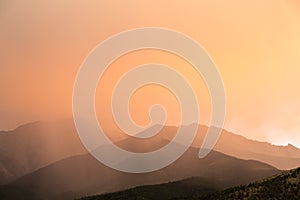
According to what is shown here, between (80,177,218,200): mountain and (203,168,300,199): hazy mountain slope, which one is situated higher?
(203,168,300,199): hazy mountain slope

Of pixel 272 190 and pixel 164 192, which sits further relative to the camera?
pixel 164 192

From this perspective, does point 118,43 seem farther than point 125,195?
Yes

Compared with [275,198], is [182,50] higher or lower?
higher

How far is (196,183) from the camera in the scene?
155 meters

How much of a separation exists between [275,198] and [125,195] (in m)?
54.3

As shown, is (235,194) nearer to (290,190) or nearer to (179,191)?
(290,190)

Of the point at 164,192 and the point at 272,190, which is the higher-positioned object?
the point at 272,190

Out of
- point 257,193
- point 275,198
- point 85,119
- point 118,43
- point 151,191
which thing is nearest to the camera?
point 275,198

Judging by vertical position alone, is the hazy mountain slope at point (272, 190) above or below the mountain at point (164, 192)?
above

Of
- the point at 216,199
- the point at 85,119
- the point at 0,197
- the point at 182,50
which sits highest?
the point at 182,50

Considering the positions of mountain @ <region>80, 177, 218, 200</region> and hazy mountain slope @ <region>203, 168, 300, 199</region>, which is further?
mountain @ <region>80, 177, 218, 200</region>

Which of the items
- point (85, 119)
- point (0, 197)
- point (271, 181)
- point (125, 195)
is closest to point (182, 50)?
point (85, 119)

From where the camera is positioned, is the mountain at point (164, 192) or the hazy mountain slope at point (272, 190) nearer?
the hazy mountain slope at point (272, 190)

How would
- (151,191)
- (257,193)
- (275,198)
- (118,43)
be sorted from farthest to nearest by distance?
(118,43)
(151,191)
(257,193)
(275,198)
